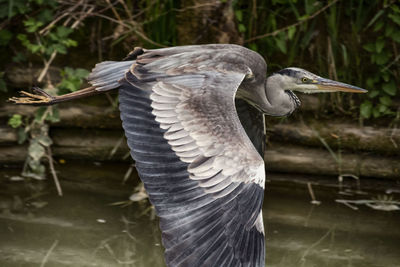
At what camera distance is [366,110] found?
5.26 metres

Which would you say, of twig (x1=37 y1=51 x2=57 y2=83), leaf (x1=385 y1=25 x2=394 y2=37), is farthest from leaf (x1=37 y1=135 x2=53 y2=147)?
leaf (x1=385 y1=25 x2=394 y2=37)

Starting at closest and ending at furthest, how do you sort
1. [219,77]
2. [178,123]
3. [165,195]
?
1. [165,195]
2. [178,123]
3. [219,77]

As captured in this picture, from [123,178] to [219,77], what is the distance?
1.99m

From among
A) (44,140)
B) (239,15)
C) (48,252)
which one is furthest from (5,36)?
(48,252)

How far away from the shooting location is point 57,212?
463 cm

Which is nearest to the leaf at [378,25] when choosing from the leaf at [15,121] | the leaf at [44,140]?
the leaf at [44,140]

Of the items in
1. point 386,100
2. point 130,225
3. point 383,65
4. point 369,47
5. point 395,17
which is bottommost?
point 130,225

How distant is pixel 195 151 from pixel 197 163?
0.07m

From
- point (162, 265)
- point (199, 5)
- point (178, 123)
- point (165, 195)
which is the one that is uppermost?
point (199, 5)

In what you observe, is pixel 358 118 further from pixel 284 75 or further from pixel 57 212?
pixel 57 212

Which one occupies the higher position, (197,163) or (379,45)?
(379,45)

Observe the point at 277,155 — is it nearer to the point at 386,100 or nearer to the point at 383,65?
the point at 386,100

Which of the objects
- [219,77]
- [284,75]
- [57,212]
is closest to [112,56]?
[57,212]

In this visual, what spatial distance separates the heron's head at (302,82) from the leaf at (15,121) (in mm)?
1897
